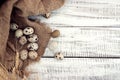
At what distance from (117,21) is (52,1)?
0.68 feet

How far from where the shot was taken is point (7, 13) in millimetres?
951

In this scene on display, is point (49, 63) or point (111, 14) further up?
point (111, 14)

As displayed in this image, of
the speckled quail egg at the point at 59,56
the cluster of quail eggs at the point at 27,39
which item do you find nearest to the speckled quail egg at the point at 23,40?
the cluster of quail eggs at the point at 27,39

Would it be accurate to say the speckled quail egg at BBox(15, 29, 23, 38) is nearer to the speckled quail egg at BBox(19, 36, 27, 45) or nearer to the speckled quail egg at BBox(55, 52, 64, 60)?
the speckled quail egg at BBox(19, 36, 27, 45)

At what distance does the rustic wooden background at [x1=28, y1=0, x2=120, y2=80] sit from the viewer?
3.38ft

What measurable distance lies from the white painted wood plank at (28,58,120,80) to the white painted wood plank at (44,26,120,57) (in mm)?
21

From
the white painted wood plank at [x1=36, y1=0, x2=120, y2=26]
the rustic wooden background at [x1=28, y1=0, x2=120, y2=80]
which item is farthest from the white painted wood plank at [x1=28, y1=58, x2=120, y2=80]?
the white painted wood plank at [x1=36, y1=0, x2=120, y2=26]

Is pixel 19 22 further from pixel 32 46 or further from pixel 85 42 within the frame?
pixel 85 42

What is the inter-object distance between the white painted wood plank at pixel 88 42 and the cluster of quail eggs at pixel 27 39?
0.07 m

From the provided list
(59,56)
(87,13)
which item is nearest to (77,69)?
(59,56)

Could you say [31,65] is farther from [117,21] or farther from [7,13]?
[117,21]

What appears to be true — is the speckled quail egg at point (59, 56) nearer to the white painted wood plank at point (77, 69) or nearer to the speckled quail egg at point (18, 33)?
the white painted wood plank at point (77, 69)

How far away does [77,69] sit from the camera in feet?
3.38

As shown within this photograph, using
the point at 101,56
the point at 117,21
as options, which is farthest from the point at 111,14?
the point at 101,56
